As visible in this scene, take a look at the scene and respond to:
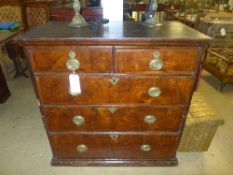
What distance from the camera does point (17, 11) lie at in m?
4.73

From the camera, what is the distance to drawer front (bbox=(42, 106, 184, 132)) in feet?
4.47

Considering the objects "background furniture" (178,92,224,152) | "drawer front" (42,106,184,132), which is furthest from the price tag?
"background furniture" (178,92,224,152)

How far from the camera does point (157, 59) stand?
116cm

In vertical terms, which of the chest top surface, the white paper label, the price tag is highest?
the chest top surface

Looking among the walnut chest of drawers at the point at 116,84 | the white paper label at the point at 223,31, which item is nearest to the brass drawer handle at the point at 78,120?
the walnut chest of drawers at the point at 116,84

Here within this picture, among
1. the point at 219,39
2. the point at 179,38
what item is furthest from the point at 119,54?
the point at 219,39

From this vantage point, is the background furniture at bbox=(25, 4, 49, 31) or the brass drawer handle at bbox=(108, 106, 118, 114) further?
the background furniture at bbox=(25, 4, 49, 31)

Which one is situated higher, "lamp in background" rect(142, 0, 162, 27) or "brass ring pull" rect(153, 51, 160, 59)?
"lamp in background" rect(142, 0, 162, 27)

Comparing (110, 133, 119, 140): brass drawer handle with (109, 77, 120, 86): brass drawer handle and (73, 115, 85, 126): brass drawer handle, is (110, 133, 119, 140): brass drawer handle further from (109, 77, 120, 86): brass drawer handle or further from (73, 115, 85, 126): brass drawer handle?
(109, 77, 120, 86): brass drawer handle

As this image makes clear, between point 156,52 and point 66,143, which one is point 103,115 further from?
point 156,52

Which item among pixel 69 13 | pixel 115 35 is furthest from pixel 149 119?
pixel 69 13

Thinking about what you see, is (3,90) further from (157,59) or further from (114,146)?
(157,59)

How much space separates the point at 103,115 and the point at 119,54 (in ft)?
1.46

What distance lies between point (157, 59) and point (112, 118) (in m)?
0.50
